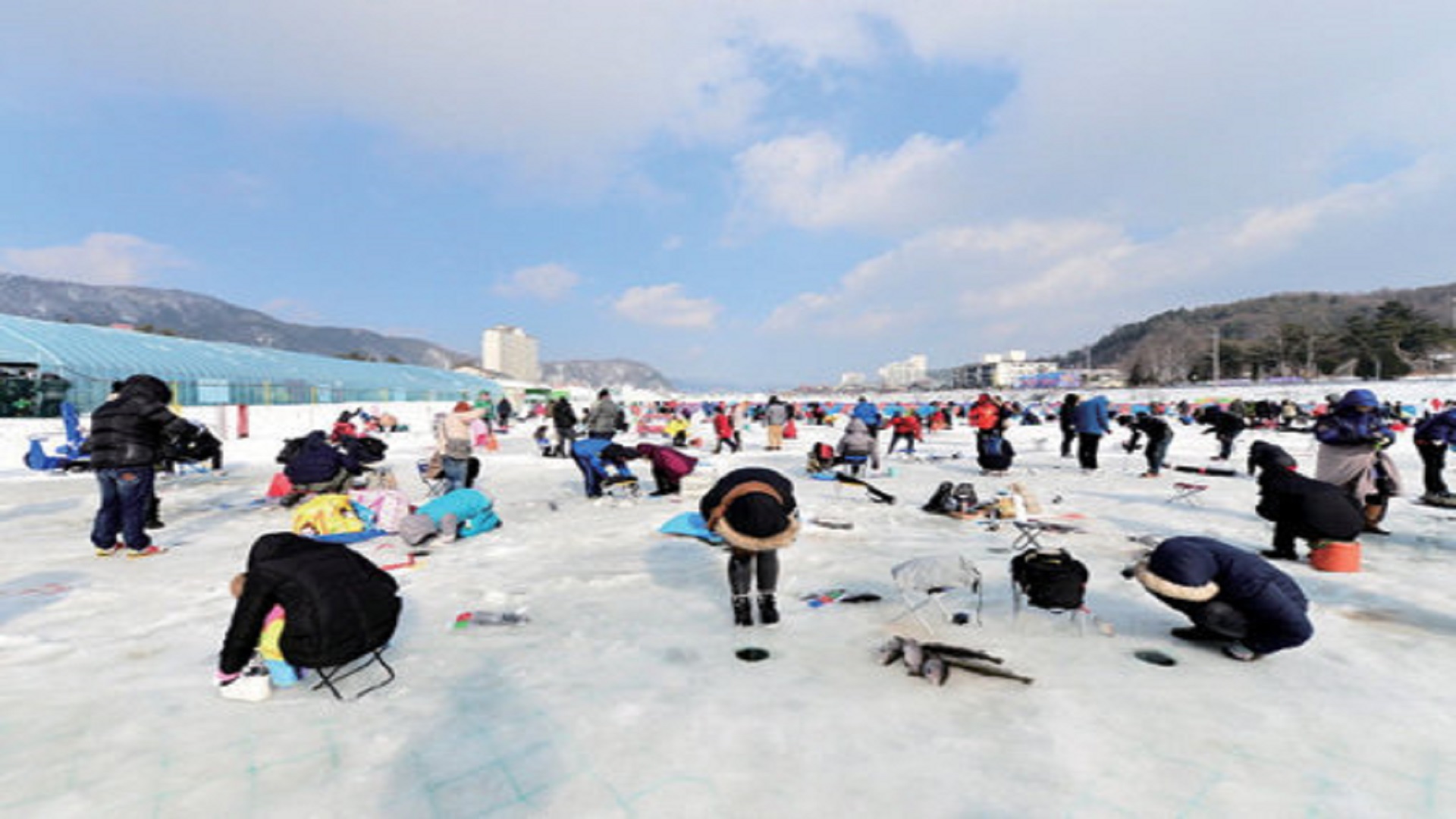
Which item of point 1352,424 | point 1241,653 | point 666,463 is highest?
point 1352,424

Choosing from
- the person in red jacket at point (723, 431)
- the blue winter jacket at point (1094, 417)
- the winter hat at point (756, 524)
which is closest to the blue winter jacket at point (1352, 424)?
the blue winter jacket at point (1094, 417)

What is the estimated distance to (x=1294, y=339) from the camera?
73438 mm

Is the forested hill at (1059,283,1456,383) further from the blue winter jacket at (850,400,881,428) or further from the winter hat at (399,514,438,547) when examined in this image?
the winter hat at (399,514,438,547)

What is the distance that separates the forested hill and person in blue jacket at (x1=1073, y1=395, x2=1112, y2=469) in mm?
70014

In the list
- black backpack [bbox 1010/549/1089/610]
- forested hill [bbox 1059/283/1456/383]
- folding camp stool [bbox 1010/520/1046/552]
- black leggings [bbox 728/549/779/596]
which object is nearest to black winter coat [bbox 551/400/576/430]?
folding camp stool [bbox 1010/520/1046/552]

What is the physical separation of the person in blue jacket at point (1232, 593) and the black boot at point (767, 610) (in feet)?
7.92

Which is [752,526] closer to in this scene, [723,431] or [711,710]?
[711,710]

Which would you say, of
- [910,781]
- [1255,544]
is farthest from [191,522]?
[1255,544]

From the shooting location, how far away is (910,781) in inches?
101

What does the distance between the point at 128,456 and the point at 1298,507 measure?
1172 cm

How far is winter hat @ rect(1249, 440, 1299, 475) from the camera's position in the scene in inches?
228

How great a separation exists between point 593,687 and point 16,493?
1404 cm

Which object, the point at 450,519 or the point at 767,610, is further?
the point at 450,519

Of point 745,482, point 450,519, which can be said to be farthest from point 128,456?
point 745,482
